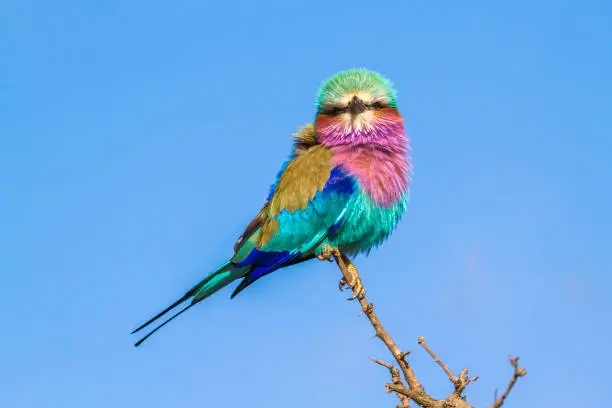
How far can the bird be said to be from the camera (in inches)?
248

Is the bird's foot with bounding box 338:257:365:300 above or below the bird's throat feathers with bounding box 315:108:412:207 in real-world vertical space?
below

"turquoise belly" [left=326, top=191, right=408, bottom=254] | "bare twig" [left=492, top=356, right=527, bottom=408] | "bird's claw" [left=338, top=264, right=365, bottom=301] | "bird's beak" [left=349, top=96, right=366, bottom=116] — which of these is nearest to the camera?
"bare twig" [left=492, top=356, right=527, bottom=408]

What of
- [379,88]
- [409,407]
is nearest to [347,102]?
[379,88]

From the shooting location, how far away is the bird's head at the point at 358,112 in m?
6.44

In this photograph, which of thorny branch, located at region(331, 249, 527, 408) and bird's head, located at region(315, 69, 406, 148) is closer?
thorny branch, located at region(331, 249, 527, 408)

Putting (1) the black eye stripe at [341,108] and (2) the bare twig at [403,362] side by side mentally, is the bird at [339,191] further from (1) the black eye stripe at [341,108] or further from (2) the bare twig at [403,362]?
(2) the bare twig at [403,362]

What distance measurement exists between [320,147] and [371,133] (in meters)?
0.46

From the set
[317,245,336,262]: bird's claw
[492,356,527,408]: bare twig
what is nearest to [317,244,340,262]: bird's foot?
[317,245,336,262]: bird's claw

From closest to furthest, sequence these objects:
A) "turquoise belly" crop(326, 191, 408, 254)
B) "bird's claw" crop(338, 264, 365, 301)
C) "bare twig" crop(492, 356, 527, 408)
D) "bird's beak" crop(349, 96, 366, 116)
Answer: "bare twig" crop(492, 356, 527, 408)
"bird's claw" crop(338, 264, 365, 301)
"turquoise belly" crop(326, 191, 408, 254)
"bird's beak" crop(349, 96, 366, 116)

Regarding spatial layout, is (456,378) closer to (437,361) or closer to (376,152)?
(437,361)

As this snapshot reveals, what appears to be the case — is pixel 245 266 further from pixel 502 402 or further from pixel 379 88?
pixel 502 402

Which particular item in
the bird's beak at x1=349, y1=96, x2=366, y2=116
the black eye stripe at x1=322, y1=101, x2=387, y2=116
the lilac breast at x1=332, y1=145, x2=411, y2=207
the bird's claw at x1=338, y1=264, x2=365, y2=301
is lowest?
the bird's claw at x1=338, y1=264, x2=365, y2=301

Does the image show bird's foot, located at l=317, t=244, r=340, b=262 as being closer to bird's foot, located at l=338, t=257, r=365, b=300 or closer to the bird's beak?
bird's foot, located at l=338, t=257, r=365, b=300

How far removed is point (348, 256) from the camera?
6629mm
